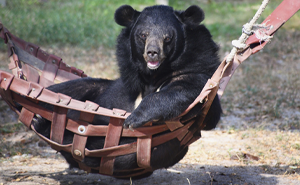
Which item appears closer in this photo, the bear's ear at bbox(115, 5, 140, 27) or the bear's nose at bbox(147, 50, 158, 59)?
the bear's nose at bbox(147, 50, 158, 59)

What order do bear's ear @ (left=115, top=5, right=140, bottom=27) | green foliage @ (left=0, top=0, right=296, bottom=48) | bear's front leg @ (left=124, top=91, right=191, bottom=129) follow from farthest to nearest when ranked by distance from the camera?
green foliage @ (left=0, top=0, right=296, bottom=48) → bear's ear @ (left=115, top=5, right=140, bottom=27) → bear's front leg @ (left=124, top=91, right=191, bottom=129)

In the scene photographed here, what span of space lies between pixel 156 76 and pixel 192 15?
0.65 metres

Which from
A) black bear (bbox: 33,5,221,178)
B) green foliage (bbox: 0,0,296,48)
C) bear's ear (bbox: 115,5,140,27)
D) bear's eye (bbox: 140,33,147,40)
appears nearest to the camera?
black bear (bbox: 33,5,221,178)

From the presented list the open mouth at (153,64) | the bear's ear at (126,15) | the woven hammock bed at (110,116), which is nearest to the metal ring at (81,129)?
the woven hammock bed at (110,116)

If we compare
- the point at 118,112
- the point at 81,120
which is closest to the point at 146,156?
the point at 118,112

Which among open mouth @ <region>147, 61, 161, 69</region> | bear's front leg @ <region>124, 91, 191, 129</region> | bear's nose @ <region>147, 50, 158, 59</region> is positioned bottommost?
bear's front leg @ <region>124, 91, 191, 129</region>

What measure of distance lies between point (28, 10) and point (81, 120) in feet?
29.2

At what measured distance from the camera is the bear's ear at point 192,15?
303 centimetres

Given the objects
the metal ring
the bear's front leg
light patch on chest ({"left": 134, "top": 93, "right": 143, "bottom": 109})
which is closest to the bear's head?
light patch on chest ({"left": 134, "top": 93, "right": 143, "bottom": 109})

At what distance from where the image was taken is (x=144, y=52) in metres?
3.14

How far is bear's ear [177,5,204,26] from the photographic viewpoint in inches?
119

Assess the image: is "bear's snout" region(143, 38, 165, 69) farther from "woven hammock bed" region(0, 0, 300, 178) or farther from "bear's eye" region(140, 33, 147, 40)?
"woven hammock bed" region(0, 0, 300, 178)

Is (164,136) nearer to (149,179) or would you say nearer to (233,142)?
(149,179)

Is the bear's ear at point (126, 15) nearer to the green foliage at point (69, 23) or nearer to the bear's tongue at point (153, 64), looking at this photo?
the bear's tongue at point (153, 64)
